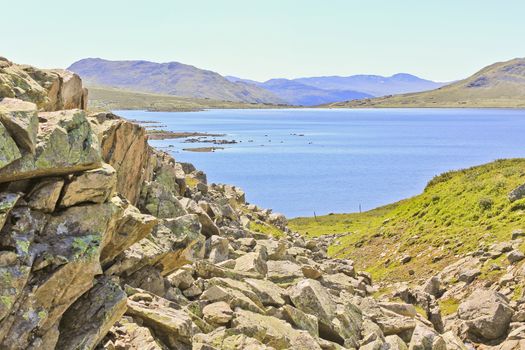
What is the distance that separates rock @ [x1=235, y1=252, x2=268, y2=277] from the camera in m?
27.8

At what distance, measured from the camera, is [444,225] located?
Answer: 58031 mm

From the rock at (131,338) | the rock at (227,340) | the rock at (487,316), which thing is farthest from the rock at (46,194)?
the rock at (487,316)

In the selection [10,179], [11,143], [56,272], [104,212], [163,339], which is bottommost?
Result: [163,339]

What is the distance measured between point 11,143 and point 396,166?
183 m

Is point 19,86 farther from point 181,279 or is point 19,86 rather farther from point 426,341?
point 426,341

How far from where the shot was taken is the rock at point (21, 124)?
44.9 ft

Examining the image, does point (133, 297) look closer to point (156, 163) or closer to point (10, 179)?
point (10, 179)

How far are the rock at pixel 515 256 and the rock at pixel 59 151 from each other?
32.6 metres

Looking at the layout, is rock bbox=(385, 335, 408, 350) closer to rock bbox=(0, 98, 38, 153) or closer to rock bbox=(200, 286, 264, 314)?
rock bbox=(200, 286, 264, 314)

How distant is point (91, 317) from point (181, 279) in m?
7.66

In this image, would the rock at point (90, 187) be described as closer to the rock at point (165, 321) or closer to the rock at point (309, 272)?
the rock at point (165, 321)

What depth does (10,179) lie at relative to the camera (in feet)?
45.3

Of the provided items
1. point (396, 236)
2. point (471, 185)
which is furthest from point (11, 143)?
point (471, 185)

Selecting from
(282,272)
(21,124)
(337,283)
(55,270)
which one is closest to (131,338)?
(55,270)
